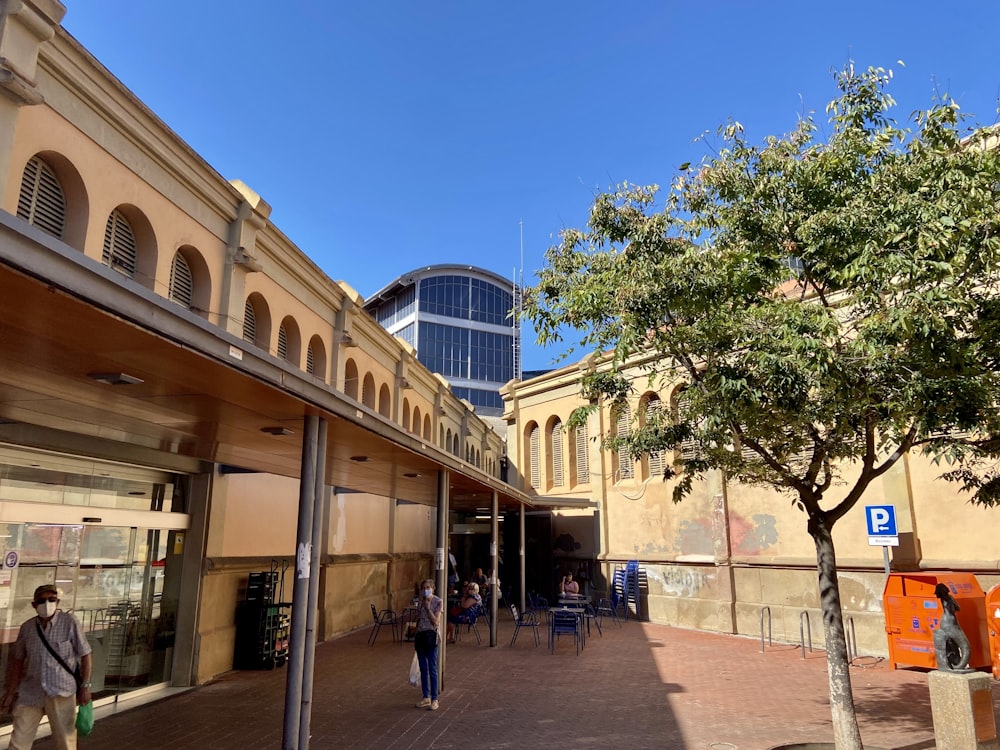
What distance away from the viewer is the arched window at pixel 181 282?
10.3 meters

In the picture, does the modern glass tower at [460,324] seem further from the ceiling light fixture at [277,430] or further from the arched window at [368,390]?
the ceiling light fixture at [277,430]

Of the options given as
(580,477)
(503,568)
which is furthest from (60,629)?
(503,568)

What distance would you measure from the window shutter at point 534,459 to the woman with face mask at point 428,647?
53.7ft

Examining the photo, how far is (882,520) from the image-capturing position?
1236 centimetres

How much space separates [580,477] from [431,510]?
210 inches

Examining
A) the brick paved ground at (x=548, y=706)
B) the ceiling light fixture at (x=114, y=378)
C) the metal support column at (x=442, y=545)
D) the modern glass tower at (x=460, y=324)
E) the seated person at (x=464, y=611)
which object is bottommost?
the brick paved ground at (x=548, y=706)

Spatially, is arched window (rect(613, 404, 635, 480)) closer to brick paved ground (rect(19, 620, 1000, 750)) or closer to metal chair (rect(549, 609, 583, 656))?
metal chair (rect(549, 609, 583, 656))

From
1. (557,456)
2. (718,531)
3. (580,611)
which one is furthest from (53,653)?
(557,456)

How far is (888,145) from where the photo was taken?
8188 millimetres

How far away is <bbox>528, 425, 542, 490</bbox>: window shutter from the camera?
25750 millimetres

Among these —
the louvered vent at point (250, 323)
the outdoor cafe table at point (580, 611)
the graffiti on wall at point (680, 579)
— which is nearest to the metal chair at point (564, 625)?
the outdoor cafe table at point (580, 611)

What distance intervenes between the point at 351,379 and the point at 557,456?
10.4 meters

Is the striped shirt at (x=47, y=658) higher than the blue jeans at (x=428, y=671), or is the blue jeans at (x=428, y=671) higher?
the striped shirt at (x=47, y=658)

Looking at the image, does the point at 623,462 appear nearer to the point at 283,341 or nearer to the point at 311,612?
the point at 283,341
